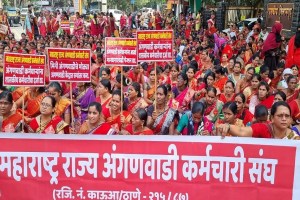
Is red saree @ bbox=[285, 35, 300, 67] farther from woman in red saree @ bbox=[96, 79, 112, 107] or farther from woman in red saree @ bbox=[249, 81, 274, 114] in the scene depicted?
woman in red saree @ bbox=[96, 79, 112, 107]

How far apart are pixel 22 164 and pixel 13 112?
1.50 metres

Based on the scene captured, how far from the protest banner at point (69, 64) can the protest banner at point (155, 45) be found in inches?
38.9

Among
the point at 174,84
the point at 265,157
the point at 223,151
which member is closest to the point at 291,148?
the point at 265,157

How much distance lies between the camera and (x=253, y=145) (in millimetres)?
3037

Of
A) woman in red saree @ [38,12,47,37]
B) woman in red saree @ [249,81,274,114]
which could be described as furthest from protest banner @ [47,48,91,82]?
woman in red saree @ [38,12,47,37]

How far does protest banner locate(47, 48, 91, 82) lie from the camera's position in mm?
4516

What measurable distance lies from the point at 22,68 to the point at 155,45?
68.2 inches

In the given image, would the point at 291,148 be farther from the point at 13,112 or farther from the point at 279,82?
the point at 279,82

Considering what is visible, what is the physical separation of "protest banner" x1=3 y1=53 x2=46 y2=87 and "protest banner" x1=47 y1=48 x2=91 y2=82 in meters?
0.23

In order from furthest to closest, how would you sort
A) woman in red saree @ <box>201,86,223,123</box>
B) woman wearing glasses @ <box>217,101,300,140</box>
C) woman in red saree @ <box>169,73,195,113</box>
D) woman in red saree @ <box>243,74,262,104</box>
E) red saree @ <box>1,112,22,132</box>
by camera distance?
woman in red saree @ <box>243,74,262,104</box>, woman in red saree @ <box>169,73,195,113</box>, woman in red saree @ <box>201,86,223,123</box>, red saree @ <box>1,112,22,132</box>, woman wearing glasses @ <box>217,101,300,140</box>

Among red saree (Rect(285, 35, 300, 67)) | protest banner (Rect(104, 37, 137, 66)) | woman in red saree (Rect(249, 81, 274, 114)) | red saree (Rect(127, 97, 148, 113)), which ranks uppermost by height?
protest banner (Rect(104, 37, 137, 66))

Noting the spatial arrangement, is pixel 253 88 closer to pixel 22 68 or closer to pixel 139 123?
pixel 139 123

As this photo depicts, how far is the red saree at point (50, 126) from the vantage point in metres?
4.20

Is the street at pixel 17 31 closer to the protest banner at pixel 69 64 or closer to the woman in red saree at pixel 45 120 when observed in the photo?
the protest banner at pixel 69 64
